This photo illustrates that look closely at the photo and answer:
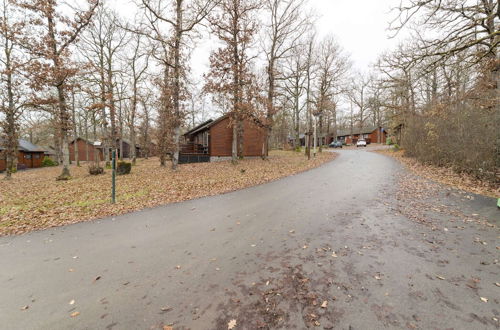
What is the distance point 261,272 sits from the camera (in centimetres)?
338

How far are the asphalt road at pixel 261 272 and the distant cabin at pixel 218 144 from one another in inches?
667

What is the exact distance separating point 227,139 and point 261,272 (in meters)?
21.1

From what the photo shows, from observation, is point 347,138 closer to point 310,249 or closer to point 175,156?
point 175,156

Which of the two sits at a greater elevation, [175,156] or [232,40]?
[232,40]

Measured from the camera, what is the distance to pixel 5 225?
568 cm

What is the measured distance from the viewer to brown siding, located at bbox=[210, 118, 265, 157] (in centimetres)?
2292

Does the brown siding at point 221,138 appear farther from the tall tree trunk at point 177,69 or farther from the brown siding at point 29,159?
the brown siding at point 29,159

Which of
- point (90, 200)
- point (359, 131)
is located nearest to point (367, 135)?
point (359, 131)

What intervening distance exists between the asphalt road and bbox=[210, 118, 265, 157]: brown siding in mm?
17202

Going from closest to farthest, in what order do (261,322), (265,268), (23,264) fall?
(261,322)
(265,268)
(23,264)

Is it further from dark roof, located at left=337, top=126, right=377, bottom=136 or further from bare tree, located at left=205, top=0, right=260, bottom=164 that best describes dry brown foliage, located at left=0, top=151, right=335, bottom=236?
dark roof, located at left=337, top=126, right=377, bottom=136

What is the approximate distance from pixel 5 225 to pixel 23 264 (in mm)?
3161

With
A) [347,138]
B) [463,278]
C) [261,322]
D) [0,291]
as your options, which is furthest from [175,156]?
[347,138]

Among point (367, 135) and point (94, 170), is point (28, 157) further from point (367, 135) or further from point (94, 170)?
point (367, 135)
